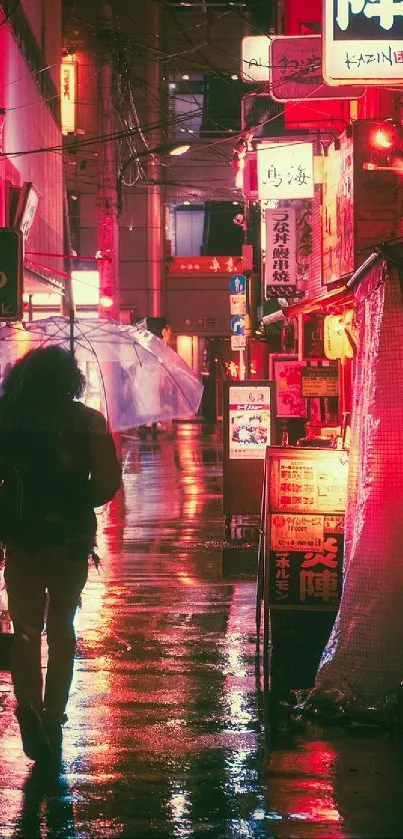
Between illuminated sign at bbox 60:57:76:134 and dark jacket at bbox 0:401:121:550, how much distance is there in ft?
103

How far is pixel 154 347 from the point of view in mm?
16656

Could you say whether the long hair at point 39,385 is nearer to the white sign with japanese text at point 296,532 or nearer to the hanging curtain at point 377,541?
the hanging curtain at point 377,541

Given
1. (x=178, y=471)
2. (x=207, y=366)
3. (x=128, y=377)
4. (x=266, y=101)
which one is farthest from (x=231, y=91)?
(x=128, y=377)

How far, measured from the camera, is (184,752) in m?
7.23

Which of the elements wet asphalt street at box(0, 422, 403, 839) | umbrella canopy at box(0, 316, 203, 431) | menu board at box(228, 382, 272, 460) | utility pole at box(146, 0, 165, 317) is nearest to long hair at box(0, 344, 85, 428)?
wet asphalt street at box(0, 422, 403, 839)

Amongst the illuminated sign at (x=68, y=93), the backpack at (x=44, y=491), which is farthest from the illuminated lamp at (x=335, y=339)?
the illuminated sign at (x=68, y=93)

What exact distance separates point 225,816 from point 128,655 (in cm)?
405

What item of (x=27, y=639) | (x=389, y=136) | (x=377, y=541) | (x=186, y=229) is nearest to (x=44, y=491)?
(x=27, y=639)

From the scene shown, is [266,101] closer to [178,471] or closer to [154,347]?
[178,471]

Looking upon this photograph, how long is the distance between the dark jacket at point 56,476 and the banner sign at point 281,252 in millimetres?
19559

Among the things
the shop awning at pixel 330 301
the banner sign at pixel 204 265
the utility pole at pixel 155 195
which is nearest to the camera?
the shop awning at pixel 330 301

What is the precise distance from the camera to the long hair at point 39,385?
7.10 meters

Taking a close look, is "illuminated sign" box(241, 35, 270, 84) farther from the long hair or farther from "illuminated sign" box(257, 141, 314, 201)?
the long hair

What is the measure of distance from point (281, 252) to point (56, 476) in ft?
65.2
